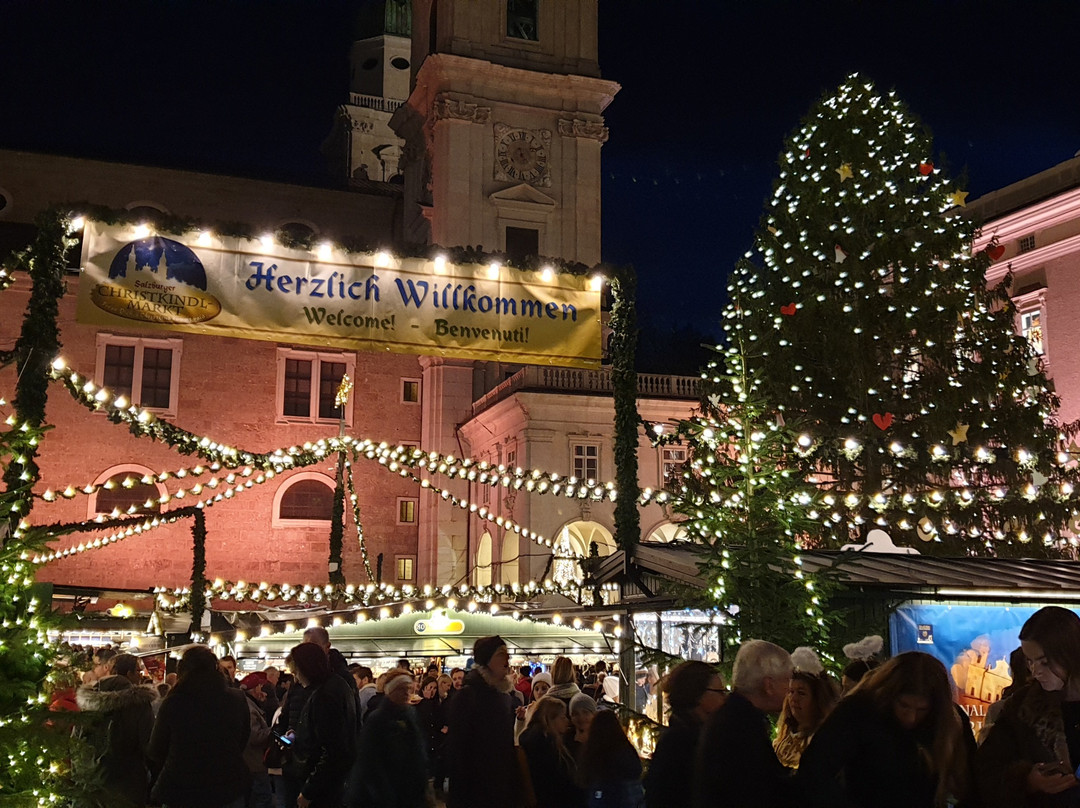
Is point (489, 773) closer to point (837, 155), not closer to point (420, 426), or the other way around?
point (837, 155)

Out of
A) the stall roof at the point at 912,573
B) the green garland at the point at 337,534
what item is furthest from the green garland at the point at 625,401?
the green garland at the point at 337,534

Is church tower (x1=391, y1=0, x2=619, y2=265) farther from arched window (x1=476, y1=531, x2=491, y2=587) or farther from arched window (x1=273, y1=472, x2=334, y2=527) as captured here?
arched window (x1=476, y1=531, x2=491, y2=587)

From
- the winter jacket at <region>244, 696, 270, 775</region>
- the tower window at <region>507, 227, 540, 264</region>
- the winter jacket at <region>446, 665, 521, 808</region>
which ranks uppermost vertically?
the tower window at <region>507, 227, 540, 264</region>

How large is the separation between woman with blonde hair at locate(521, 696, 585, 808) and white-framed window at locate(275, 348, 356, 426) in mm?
32593

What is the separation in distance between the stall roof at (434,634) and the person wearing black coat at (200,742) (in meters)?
8.23

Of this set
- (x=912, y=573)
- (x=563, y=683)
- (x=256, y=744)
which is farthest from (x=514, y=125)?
(x=256, y=744)

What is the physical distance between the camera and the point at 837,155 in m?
22.4

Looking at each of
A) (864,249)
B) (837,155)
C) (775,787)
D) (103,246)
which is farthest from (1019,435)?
(775,787)

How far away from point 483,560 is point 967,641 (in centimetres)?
2464

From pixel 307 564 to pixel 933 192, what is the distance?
24207mm

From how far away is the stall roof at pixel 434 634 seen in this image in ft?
49.7

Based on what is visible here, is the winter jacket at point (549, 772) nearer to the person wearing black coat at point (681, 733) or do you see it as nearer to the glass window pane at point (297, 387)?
the person wearing black coat at point (681, 733)

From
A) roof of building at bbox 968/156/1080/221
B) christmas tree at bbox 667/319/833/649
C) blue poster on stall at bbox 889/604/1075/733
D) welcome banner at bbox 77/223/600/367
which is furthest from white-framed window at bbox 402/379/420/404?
christmas tree at bbox 667/319/833/649

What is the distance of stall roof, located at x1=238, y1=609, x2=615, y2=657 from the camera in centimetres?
1516
